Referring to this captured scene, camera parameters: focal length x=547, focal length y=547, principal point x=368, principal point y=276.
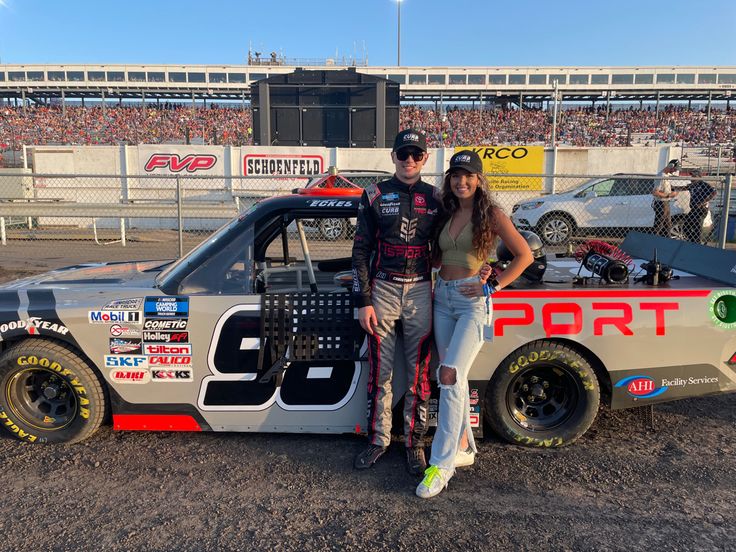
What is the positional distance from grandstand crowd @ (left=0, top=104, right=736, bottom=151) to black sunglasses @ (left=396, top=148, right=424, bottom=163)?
87.9 feet

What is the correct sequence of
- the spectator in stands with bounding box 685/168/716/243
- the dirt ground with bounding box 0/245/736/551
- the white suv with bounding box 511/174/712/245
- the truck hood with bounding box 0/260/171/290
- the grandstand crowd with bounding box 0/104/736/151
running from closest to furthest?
the dirt ground with bounding box 0/245/736/551, the truck hood with bounding box 0/260/171/290, the spectator in stands with bounding box 685/168/716/243, the white suv with bounding box 511/174/712/245, the grandstand crowd with bounding box 0/104/736/151

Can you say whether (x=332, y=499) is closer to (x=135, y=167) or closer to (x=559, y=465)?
(x=559, y=465)

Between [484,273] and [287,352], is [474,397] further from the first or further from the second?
[287,352]

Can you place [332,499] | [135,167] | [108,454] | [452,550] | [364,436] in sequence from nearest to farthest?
1. [452,550]
2. [332,499]
3. [108,454]
4. [364,436]
5. [135,167]

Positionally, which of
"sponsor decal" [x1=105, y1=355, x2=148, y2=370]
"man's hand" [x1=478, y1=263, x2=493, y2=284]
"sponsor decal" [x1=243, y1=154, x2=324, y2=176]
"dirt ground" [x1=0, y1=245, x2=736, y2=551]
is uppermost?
"sponsor decal" [x1=243, y1=154, x2=324, y2=176]

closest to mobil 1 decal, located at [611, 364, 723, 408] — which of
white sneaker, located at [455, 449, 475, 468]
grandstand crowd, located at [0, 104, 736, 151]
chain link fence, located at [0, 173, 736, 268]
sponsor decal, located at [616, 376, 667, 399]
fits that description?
sponsor decal, located at [616, 376, 667, 399]

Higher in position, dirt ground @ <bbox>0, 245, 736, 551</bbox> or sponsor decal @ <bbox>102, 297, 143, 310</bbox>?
sponsor decal @ <bbox>102, 297, 143, 310</bbox>

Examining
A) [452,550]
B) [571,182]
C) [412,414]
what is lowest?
[452,550]

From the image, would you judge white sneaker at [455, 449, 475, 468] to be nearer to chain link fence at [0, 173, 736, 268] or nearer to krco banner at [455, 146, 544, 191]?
chain link fence at [0, 173, 736, 268]

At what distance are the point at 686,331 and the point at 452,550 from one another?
198 centimetres

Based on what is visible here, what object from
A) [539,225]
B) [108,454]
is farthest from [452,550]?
[539,225]

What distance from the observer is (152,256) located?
1052cm

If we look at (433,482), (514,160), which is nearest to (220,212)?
(514,160)

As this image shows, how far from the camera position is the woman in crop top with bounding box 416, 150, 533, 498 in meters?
2.81
